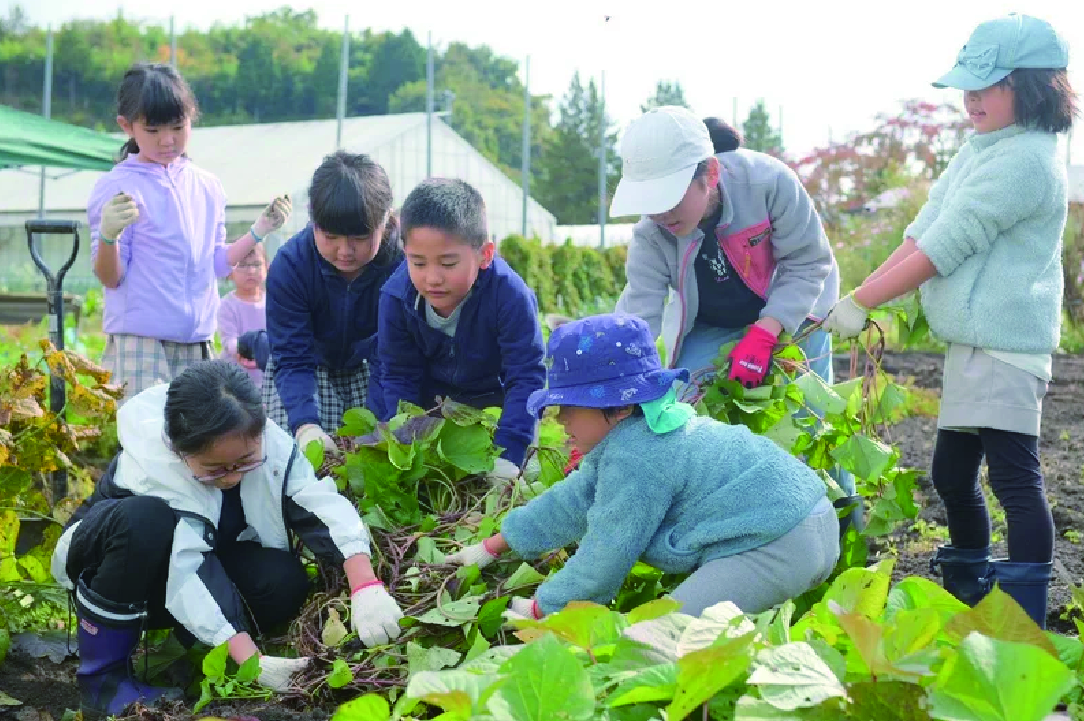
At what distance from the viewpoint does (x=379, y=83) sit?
149ft

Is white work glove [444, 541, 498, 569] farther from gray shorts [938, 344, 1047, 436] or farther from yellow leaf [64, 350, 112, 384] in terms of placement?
yellow leaf [64, 350, 112, 384]

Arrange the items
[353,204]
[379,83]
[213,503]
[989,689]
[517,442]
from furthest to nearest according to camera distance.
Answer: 1. [379,83]
2. [353,204]
3. [517,442]
4. [213,503]
5. [989,689]

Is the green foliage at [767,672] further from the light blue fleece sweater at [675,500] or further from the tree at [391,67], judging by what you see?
the tree at [391,67]

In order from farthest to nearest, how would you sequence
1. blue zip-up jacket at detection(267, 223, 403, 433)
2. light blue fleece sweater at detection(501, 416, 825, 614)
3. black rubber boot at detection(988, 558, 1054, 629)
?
1. blue zip-up jacket at detection(267, 223, 403, 433)
2. black rubber boot at detection(988, 558, 1054, 629)
3. light blue fleece sweater at detection(501, 416, 825, 614)

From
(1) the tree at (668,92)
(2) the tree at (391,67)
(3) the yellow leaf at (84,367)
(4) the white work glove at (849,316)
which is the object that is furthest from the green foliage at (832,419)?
(2) the tree at (391,67)

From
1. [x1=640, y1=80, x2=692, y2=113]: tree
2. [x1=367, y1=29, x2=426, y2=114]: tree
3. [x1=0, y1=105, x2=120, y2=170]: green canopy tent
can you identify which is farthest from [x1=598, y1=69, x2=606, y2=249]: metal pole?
[x1=367, y1=29, x2=426, y2=114]: tree

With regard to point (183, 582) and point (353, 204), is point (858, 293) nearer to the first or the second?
point (353, 204)

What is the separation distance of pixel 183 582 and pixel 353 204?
1.25m

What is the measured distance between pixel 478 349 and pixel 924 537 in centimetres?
189

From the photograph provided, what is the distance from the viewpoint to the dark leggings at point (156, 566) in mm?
2516

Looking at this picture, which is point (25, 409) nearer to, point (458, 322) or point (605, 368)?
point (458, 322)

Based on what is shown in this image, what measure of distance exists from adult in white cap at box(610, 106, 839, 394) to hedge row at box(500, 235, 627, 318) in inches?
426

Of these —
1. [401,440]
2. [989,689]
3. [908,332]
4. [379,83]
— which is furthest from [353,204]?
[379,83]

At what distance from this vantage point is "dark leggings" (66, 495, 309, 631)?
8.25 feet
